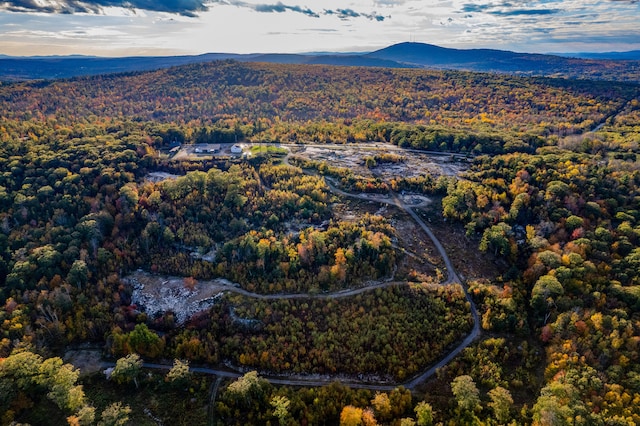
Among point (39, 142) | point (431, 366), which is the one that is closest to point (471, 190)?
point (431, 366)

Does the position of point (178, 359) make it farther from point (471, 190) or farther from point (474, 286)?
point (471, 190)

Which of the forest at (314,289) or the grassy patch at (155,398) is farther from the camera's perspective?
the grassy patch at (155,398)

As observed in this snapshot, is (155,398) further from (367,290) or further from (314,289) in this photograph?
(367,290)

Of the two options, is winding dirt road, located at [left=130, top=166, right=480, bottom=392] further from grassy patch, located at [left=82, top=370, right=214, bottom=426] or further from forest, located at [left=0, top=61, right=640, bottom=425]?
grassy patch, located at [left=82, top=370, right=214, bottom=426]

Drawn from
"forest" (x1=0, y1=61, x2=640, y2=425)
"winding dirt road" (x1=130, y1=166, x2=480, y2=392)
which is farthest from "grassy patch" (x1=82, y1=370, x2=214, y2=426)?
"winding dirt road" (x1=130, y1=166, x2=480, y2=392)

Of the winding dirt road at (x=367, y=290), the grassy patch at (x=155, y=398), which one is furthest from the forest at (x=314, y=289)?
the winding dirt road at (x=367, y=290)

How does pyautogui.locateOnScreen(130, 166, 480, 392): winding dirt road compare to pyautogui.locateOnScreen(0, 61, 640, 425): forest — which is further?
pyautogui.locateOnScreen(130, 166, 480, 392): winding dirt road

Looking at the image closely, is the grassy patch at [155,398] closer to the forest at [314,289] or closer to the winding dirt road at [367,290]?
the forest at [314,289]

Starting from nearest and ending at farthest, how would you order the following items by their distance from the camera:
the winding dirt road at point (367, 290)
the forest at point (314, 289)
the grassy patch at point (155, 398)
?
the forest at point (314, 289)
the grassy patch at point (155, 398)
the winding dirt road at point (367, 290)
